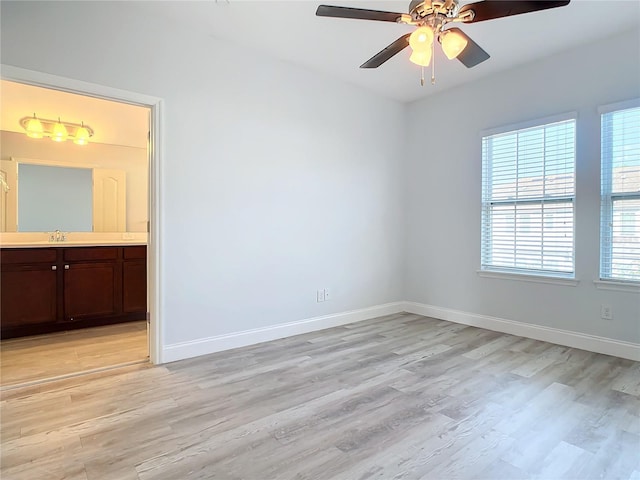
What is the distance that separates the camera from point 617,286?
3.00 metres

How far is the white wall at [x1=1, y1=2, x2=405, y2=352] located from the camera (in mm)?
2537

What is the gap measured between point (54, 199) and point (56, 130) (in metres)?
0.84

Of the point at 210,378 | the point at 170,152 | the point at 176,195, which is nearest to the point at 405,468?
the point at 210,378

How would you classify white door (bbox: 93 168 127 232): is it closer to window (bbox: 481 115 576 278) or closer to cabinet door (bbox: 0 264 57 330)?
cabinet door (bbox: 0 264 57 330)

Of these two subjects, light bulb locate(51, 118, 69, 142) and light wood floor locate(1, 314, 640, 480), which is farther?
light bulb locate(51, 118, 69, 142)

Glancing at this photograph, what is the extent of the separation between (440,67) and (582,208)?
1.96m

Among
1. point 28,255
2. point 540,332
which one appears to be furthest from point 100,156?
point 540,332

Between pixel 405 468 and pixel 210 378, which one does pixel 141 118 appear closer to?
pixel 210 378

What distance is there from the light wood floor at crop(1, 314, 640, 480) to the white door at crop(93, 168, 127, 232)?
2.63 metres

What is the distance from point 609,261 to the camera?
306cm

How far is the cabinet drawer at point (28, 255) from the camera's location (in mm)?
3387

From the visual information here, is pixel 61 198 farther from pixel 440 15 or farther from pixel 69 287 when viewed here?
pixel 440 15

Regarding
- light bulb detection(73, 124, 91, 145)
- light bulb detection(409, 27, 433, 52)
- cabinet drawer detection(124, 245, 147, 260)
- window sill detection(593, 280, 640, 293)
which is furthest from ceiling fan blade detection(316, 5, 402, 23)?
light bulb detection(73, 124, 91, 145)

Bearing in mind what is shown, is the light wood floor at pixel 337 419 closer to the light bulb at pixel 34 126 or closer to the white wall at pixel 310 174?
the white wall at pixel 310 174
